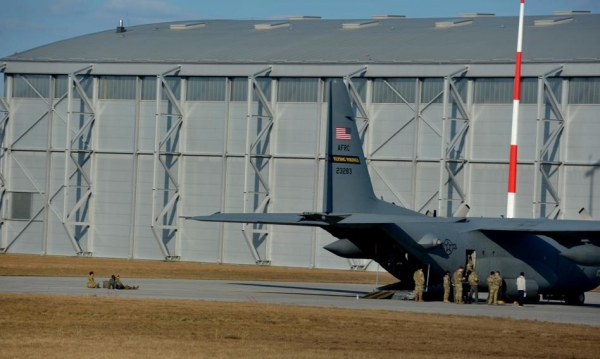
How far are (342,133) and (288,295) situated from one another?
24.4 feet

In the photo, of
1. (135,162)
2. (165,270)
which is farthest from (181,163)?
(165,270)

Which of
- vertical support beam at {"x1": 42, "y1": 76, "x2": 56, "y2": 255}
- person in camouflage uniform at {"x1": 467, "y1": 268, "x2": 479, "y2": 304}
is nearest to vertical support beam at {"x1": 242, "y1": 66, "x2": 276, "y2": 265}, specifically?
vertical support beam at {"x1": 42, "y1": 76, "x2": 56, "y2": 255}

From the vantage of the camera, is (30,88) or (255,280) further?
(30,88)

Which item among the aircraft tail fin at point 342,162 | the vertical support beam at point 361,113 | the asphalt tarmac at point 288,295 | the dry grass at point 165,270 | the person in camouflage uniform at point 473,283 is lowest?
the dry grass at point 165,270

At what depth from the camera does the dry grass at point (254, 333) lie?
22.7m

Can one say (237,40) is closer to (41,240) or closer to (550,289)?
(41,240)

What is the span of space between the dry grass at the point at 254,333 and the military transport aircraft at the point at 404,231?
5.53 meters

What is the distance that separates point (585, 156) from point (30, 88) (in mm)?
38660

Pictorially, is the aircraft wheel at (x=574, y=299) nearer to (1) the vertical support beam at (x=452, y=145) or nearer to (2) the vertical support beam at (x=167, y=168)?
(1) the vertical support beam at (x=452, y=145)

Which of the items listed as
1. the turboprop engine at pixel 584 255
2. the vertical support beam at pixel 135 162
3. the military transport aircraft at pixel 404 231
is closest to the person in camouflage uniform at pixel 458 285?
the military transport aircraft at pixel 404 231

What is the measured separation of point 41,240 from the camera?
2712 inches

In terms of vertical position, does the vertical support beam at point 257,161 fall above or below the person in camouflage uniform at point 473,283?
above

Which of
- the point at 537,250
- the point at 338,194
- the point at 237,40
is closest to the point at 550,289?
the point at 537,250

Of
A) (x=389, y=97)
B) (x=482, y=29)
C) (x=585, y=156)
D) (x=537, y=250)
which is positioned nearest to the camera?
(x=537, y=250)
